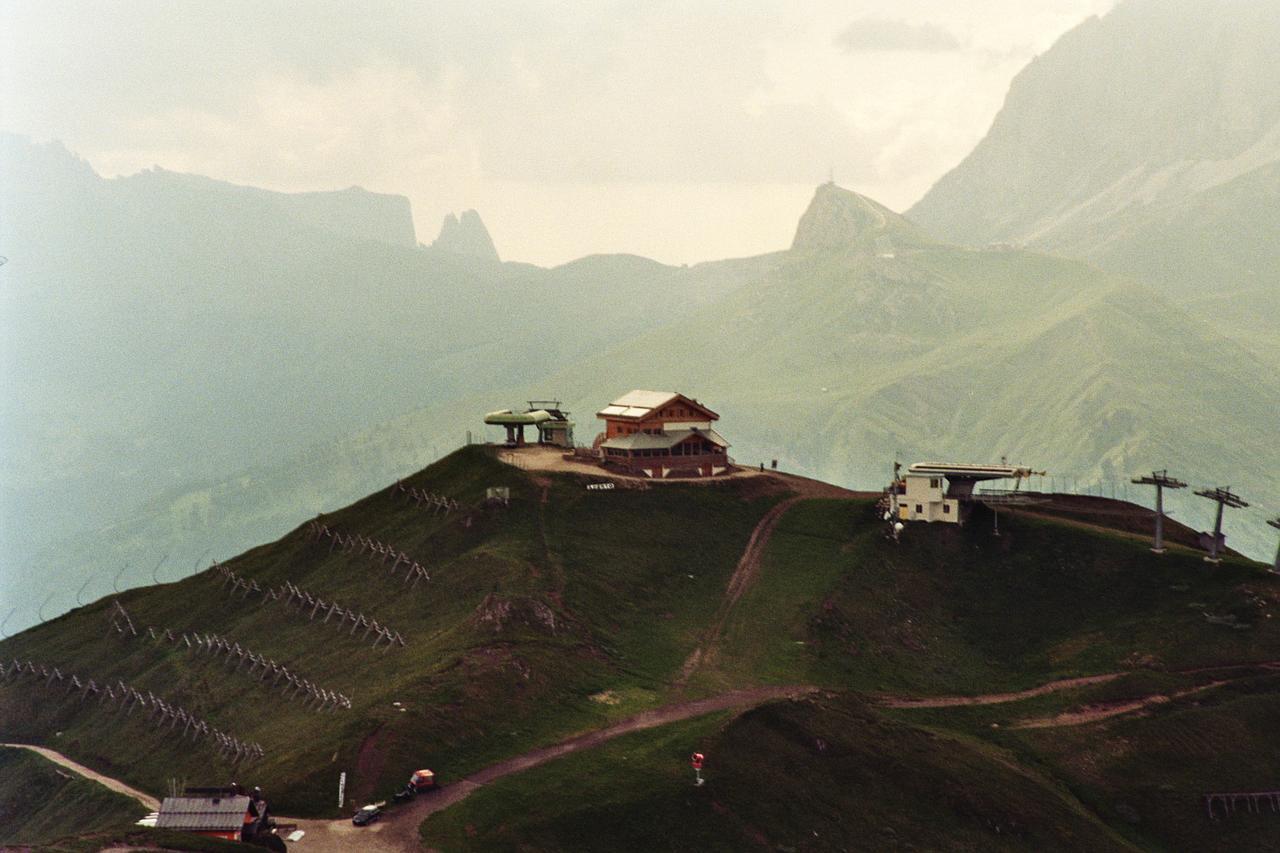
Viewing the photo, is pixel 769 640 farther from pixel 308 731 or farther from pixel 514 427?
pixel 514 427

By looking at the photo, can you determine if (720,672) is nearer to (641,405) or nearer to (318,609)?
(318,609)

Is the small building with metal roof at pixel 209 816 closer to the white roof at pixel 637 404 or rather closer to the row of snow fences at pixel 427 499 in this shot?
the row of snow fences at pixel 427 499

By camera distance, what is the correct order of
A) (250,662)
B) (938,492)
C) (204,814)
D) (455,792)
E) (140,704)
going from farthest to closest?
1. (938,492)
2. (140,704)
3. (250,662)
4. (455,792)
5. (204,814)

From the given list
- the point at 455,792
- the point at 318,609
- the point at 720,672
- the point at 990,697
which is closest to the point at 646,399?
the point at 318,609

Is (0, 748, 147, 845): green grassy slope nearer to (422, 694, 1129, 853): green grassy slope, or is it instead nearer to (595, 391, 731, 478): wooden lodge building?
(422, 694, 1129, 853): green grassy slope

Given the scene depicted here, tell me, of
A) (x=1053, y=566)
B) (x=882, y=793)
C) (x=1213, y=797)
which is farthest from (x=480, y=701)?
(x=1053, y=566)

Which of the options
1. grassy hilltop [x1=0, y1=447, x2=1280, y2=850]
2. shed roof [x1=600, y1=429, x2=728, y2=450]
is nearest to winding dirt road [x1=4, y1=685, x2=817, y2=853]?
grassy hilltop [x1=0, y1=447, x2=1280, y2=850]
